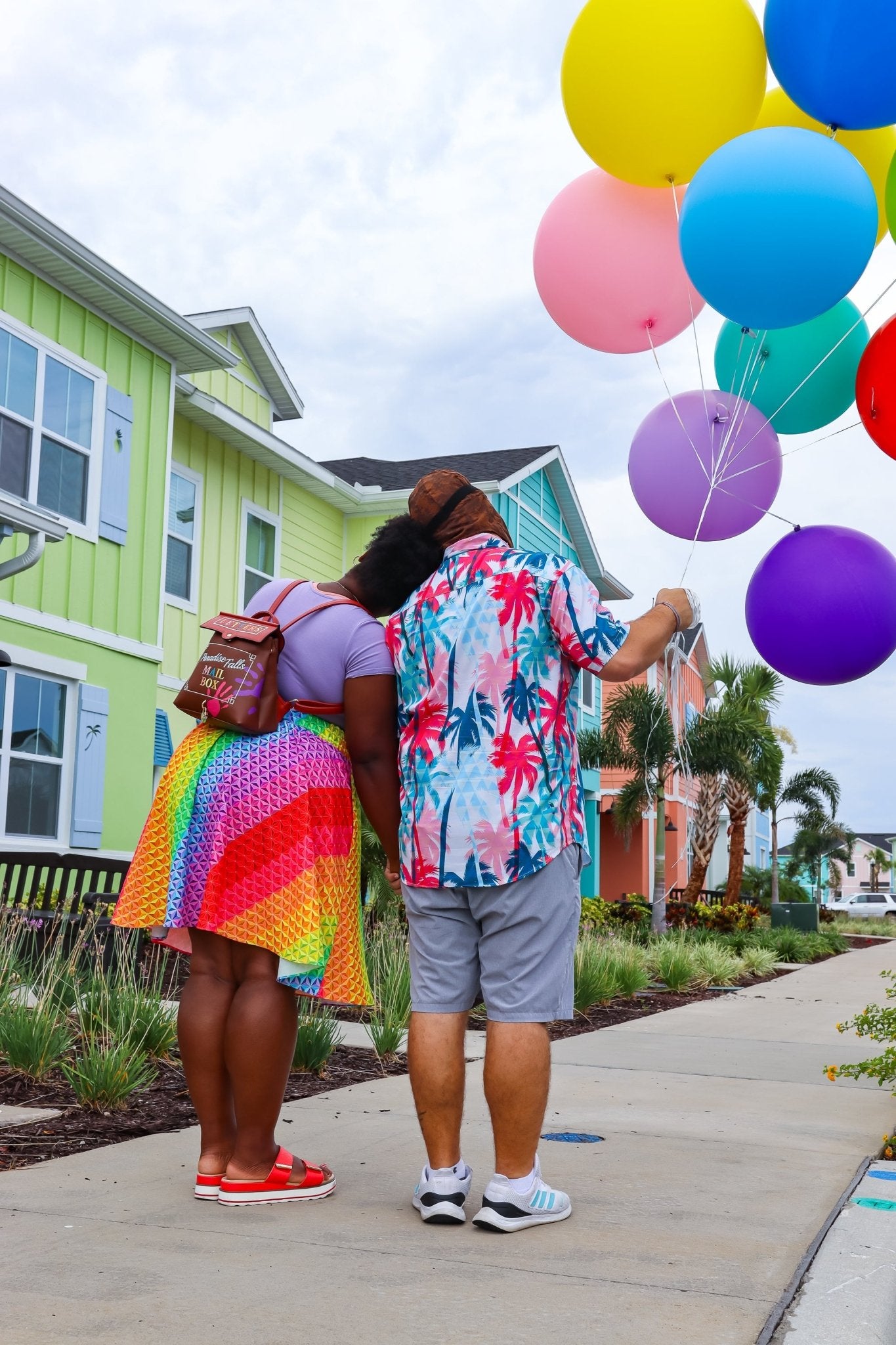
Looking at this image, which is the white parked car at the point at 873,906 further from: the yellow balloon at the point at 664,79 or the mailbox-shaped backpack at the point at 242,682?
the mailbox-shaped backpack at the point at 242,682

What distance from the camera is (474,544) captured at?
3320mm

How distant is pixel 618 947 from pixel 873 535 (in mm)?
6863

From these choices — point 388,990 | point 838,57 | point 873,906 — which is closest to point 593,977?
point 388,990

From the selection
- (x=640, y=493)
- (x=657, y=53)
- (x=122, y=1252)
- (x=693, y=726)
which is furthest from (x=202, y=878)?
(x=693, y=726)

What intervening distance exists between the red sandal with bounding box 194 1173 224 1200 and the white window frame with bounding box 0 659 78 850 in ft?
23.1

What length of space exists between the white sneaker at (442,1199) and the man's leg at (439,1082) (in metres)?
0.04

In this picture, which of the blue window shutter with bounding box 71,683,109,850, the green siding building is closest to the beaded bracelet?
the green siding building

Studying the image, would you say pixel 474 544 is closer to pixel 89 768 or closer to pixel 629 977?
pixel 629 977

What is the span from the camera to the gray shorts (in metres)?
3.03

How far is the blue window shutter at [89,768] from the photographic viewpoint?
1060cm

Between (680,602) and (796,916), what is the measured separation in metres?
20.5

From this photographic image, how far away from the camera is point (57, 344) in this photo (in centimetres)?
1062

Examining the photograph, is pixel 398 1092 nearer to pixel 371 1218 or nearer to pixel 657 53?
pixel 371 1218

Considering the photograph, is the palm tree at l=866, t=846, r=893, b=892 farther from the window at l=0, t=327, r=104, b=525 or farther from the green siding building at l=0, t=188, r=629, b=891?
the window at l=0, t=327, r=104, b=525
